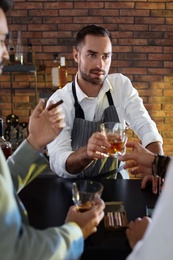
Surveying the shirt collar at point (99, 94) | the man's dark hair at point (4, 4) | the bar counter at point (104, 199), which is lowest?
the bar counter at point (104, 199)

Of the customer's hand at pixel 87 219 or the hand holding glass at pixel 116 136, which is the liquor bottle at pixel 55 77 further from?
the customer's hand at pixel 87 219

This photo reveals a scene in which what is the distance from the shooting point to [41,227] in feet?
3.49

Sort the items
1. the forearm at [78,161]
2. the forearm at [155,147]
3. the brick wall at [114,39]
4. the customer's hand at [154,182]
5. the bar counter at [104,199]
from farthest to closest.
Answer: the brick wall at [114,39] → the forearm at [155,147] → the forearm at [78,161] → the customer's hand at [154,182] → the bar counter at [104,199]

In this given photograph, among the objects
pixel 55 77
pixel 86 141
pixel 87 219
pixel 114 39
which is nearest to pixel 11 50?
pixel 55 77

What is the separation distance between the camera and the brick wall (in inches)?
126

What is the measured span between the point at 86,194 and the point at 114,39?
2455mm

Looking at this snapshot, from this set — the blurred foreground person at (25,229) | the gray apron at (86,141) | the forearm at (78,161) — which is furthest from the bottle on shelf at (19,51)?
the blurred foreground person at (25,229)

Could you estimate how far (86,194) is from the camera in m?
1.07

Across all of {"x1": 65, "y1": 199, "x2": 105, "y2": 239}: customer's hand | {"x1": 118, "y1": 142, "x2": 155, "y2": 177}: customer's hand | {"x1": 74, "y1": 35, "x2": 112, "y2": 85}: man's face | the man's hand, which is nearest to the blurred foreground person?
{"x1": 65, "y1": 199, "x2": 105, "y2": 239}: customer's hand

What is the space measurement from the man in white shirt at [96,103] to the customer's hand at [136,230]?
0.89m

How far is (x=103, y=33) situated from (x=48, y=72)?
1.24 m

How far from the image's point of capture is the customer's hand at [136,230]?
97 cm

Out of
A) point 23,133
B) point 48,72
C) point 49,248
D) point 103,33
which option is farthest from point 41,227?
point 48,72

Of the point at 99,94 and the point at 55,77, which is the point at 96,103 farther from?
the point at 55,77
